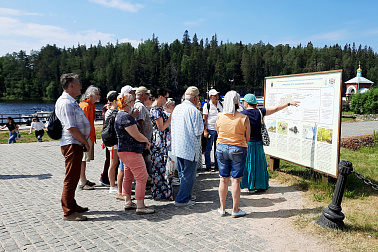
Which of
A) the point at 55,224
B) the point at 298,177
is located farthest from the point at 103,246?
the point at 298,177

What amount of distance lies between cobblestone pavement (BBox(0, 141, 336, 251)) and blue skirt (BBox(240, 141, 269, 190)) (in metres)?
0.21

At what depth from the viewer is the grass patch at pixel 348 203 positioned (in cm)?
360

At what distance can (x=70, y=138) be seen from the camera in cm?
413

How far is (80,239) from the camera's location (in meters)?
3.61

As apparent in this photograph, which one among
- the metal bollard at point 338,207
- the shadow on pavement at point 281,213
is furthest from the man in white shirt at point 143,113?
the metal bollard at point 338,207

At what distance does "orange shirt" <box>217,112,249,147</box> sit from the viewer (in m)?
4.21

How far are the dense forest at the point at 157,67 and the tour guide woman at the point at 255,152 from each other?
95097 millimetres

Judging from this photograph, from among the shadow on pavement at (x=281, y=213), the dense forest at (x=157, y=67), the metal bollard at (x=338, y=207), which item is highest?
the dense forest at (x=157, y=67)

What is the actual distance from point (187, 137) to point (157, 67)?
115m

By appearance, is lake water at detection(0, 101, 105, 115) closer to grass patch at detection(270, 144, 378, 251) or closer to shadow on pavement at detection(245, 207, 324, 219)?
grass patch at detection(270, 144, 378, 251)

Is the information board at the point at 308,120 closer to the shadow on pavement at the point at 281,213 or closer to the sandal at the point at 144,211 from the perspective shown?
the shadow on pavement at the point at 281,213

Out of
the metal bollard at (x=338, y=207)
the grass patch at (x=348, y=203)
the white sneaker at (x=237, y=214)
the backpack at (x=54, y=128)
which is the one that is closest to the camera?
the grass patch at (x=348, y=203)

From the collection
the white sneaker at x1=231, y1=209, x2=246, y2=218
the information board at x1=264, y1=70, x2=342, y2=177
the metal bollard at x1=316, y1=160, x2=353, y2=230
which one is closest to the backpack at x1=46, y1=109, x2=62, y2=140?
the white sneaker at x1=231, y1=209, x2=246, y2=218

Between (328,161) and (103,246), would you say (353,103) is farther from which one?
(103,246)
